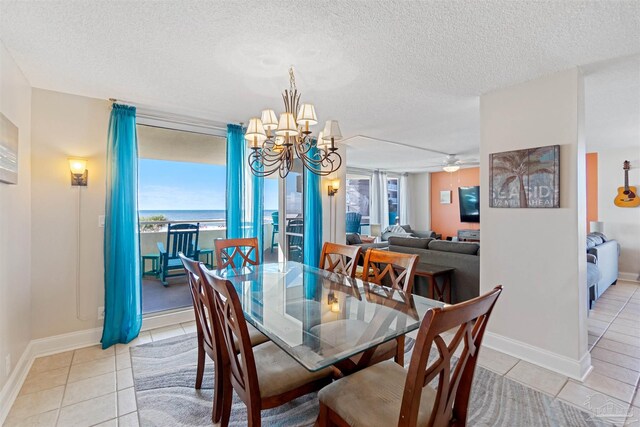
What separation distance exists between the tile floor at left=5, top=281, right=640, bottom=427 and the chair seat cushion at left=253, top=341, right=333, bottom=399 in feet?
3.34

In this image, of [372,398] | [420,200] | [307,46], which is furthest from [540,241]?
[420,200]

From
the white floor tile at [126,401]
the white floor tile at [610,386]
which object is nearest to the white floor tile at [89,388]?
the white floor tile at [126,401]

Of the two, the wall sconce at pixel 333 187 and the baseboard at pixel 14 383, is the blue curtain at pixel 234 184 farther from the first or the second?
the baseboard at pixel 14 383

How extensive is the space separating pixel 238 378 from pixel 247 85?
238 centimetres

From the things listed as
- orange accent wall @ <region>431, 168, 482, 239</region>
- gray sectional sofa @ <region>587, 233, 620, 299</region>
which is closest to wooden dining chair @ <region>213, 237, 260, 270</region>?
gray sectional sofa @ <region>587, 233, 620, 299</region>

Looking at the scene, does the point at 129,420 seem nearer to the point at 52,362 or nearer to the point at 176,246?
the point at 52,362

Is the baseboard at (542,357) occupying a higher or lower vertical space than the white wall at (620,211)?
lower

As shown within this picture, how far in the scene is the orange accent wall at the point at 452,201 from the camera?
8.09 metres

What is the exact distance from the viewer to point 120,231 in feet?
9.65

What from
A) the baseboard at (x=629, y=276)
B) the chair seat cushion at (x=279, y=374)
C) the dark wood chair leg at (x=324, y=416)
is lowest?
the baseboard at (x=629, y=276)

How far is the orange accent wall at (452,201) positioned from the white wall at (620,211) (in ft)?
8.63

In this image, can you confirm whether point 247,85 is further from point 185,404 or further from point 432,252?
point 432,252

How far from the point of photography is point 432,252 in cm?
388

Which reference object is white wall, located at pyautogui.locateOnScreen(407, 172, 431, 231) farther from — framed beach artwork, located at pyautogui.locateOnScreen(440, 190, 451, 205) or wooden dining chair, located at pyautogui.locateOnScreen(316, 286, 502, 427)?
wooden dining chair, located at pyautogui.locateOnScreen(316, 286, 502, 427)
